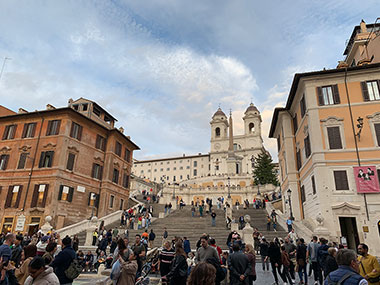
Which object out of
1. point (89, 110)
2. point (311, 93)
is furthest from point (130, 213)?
point (311, 93)

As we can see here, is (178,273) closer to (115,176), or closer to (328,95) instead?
(328,95)

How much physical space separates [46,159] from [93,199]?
20.4 ft

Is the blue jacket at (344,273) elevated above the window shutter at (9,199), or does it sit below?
below

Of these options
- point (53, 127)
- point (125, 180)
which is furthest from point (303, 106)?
point (53, 127)

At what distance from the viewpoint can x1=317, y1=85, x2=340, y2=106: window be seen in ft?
68.6

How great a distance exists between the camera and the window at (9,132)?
2844 centimetres

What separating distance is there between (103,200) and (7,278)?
25.1 m

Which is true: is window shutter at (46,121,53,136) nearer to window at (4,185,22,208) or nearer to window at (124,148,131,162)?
window at (4,185,22,208)

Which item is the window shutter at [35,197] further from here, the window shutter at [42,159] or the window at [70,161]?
the window at [70,161]

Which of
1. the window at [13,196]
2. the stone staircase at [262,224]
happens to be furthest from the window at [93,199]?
the stone staircase at [262,224]

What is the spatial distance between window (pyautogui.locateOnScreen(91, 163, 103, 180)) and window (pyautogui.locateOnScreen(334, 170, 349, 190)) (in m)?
23.0

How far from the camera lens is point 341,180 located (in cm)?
1916

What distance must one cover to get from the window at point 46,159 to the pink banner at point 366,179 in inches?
995

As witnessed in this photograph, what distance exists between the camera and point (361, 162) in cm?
1917
